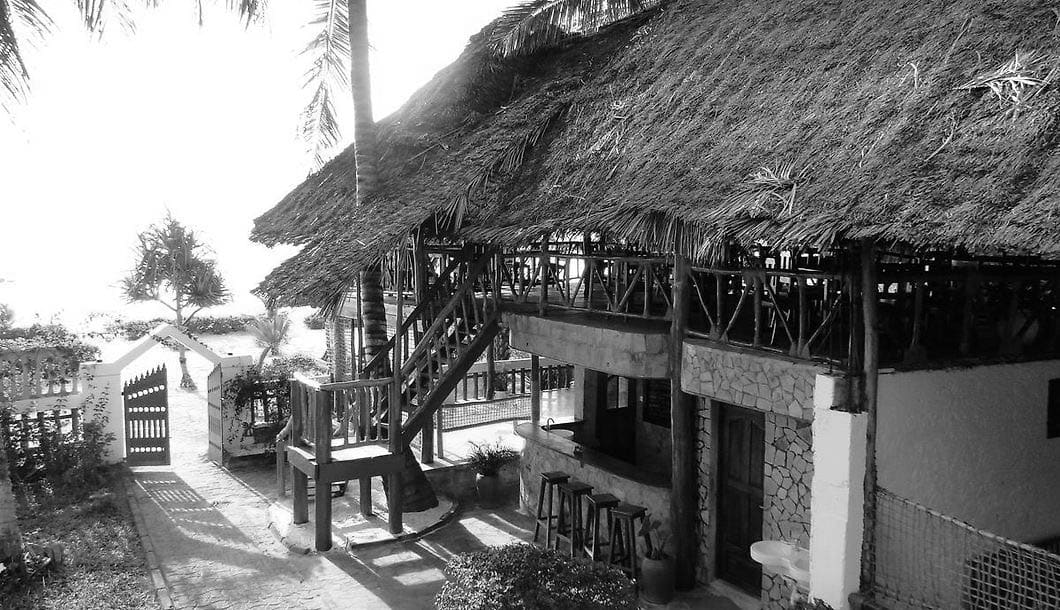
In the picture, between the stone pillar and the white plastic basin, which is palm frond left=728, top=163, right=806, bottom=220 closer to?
the stone pillar

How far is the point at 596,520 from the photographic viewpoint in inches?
403

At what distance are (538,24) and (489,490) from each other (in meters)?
8.29

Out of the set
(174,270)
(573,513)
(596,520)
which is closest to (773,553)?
(596,520)

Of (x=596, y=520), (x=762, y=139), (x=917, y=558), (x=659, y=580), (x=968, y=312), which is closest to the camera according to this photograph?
(x=917, y=558)

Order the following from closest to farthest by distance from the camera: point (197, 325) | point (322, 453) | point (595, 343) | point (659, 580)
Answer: point (659, 580) → point (595, 343) → point (322, 453) → point (197, 325)

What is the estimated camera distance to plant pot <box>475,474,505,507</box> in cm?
1372

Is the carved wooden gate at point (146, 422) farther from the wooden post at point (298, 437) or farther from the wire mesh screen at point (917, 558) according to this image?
Answer: the wire mesh screen at point (917, 558)

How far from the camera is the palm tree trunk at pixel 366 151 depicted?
13182 mm

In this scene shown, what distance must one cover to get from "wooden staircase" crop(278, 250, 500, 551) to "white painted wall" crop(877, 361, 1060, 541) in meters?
5.90

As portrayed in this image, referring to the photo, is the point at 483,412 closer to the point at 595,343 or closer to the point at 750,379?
the point at 595,343

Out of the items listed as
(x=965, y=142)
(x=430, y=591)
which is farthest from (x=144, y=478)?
(x=965, y=142)

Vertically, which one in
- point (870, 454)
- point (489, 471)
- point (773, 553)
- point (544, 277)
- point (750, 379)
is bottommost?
point (489, 471)

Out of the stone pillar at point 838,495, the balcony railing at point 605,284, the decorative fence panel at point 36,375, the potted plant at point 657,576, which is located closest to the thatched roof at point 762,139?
the balcony railing at point 605,284

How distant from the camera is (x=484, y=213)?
436 inches
